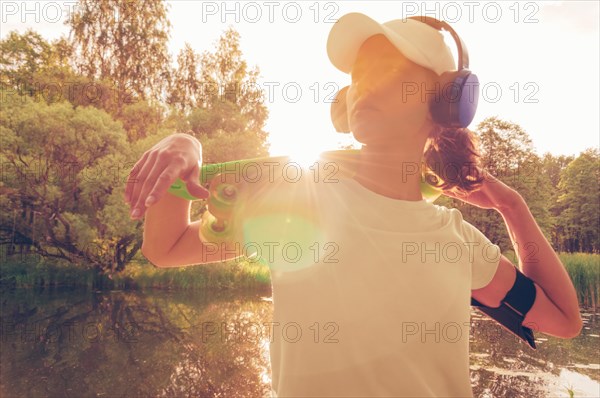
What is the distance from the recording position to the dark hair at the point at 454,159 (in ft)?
5.20

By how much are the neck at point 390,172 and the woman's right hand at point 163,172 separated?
0.52m

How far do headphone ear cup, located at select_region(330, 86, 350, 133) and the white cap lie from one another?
105mm

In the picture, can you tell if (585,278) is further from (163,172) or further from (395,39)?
(163,172)

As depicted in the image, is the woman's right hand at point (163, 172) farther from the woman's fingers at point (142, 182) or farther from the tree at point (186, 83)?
the tree at point (186, 83)

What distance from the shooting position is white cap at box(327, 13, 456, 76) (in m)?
1.33

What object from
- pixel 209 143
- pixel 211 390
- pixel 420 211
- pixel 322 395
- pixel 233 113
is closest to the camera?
pixel 322 395

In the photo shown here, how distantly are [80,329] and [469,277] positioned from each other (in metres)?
13.1

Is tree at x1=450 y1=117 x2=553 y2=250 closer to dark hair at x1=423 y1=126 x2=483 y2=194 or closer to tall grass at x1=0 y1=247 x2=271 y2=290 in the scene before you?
tall grass at x1=0 y1=247 x2=271 y2=290

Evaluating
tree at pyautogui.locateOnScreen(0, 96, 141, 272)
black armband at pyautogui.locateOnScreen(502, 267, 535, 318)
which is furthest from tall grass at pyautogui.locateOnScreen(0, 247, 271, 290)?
black armband at pyautogui.locateOnScreen(502, 267, 535, 318)

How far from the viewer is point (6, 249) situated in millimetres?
19703

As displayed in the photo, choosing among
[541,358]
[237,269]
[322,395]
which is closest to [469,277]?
[322,395]

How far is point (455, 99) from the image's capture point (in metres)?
1.43

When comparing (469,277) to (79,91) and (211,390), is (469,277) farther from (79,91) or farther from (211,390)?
(79,91)

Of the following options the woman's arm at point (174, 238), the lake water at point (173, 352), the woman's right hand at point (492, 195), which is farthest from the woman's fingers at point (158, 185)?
the lake water at point (173, 352)
